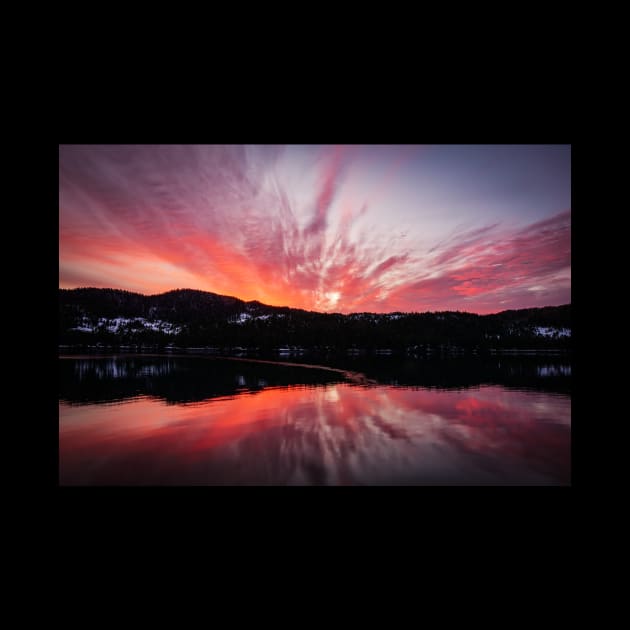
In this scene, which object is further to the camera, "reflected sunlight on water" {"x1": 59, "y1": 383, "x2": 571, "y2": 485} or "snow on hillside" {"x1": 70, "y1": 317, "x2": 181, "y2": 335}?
"snow on hillside" {"x1": 70, "y1": 317, "x2": 181, "y2": 335}

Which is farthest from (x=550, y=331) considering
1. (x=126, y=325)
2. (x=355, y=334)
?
(x=126, y=325)

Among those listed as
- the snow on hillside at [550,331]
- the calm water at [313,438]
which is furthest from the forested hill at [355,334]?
the calm water at [313,438]

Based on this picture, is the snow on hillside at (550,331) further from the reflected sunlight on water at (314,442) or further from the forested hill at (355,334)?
the reflected sunlight on water at (314,442)

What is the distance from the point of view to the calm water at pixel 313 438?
505 centimetres

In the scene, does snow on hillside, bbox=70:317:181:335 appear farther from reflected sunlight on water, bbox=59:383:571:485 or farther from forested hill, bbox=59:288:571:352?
reflected sunlight on water, bbox=59:383:571:485

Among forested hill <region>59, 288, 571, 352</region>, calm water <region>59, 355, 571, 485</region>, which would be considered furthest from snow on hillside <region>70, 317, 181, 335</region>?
calm water <region>59, 355, 571, 485</region>

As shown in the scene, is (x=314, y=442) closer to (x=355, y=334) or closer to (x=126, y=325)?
(x=355, y=334)

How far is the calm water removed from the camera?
16.6 feet

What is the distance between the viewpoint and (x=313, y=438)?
6.65 meters
